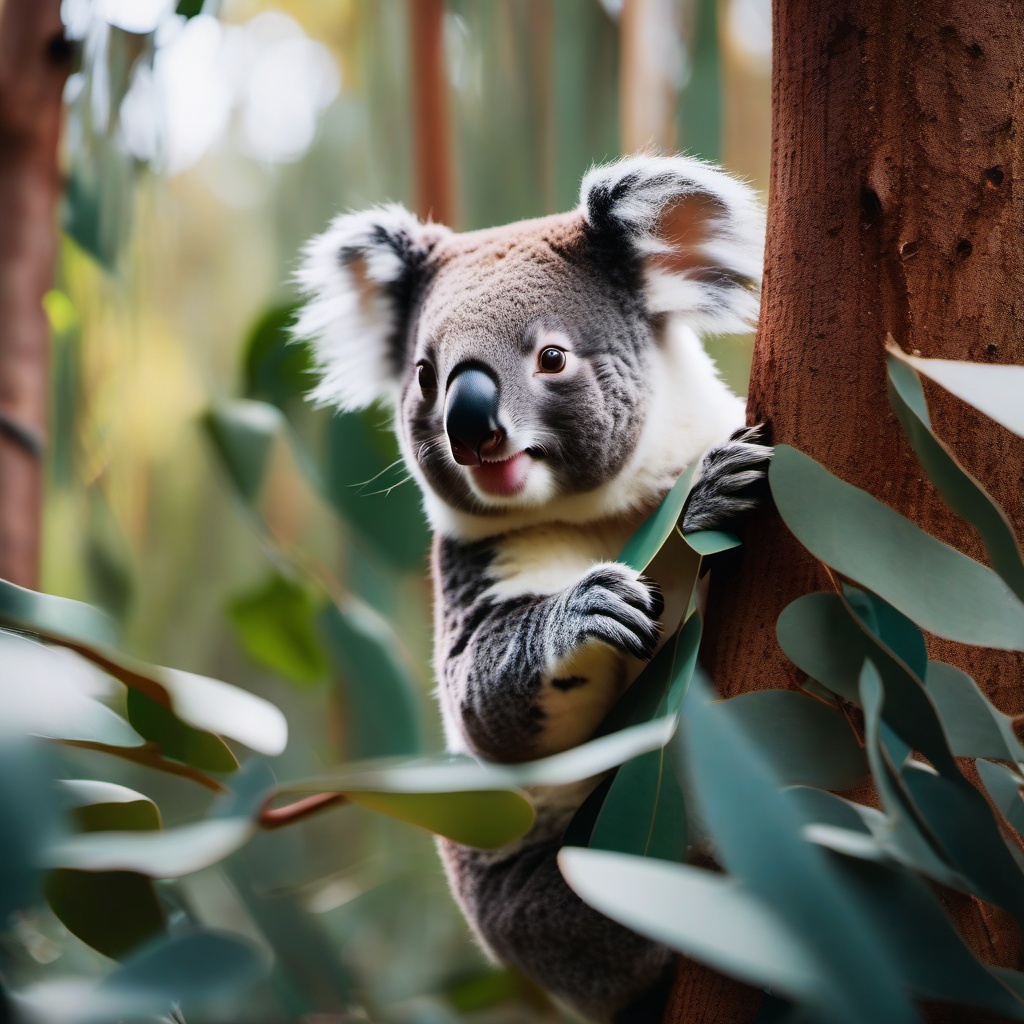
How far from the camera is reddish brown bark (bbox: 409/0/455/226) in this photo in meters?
3.11

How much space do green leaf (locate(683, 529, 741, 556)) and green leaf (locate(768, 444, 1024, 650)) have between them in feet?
0.42

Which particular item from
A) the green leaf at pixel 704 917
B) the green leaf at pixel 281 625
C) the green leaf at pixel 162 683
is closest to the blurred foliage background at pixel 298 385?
the green leaf at pixel 281 625

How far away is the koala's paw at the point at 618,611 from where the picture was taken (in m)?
1.21

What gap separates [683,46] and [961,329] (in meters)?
2.51

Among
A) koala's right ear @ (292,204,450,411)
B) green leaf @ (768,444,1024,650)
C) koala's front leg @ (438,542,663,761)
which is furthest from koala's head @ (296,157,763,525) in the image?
green leaf @ (768,444,1024,650)

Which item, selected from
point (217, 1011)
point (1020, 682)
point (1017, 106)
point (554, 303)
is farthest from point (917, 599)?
point (217, 1011)

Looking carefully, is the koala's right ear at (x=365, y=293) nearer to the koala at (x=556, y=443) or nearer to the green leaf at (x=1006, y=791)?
the koala at (x=556, y=443)

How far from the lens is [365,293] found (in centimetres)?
193

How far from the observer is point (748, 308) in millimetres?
1688

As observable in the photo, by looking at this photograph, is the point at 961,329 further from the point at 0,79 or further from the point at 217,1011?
the point at 0,79

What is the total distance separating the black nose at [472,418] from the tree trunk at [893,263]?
0.51m

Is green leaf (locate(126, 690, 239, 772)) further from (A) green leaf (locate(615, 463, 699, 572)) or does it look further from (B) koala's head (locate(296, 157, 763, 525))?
(B) koala's head (locate(296, 157, 763, 525))

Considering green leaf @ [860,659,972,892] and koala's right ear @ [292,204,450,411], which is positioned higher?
Answer: koala's right ear @ [292,204,450,411]

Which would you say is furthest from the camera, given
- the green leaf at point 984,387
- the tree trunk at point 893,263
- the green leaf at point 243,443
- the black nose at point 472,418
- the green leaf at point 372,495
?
the green leaf at point 372,495
